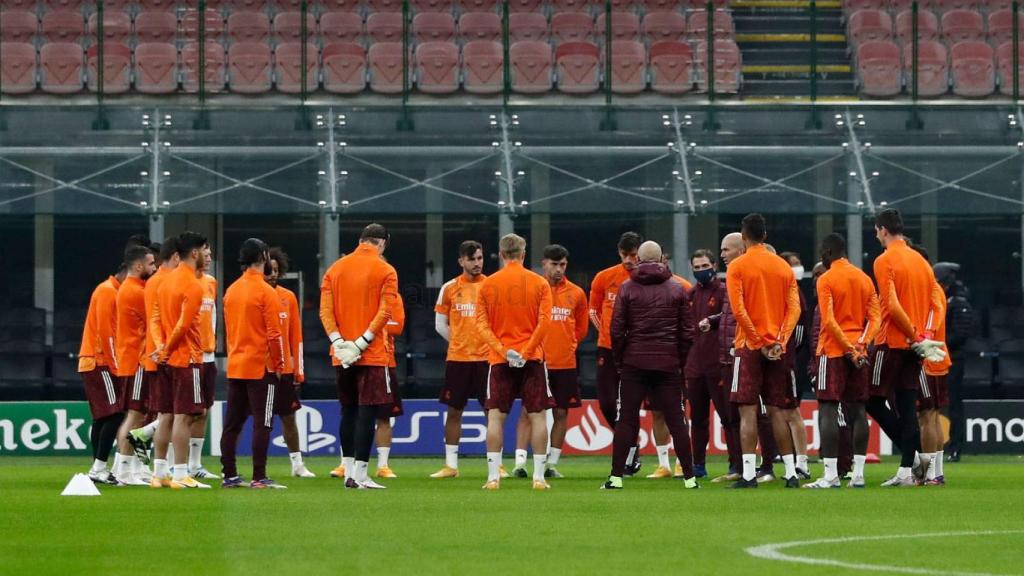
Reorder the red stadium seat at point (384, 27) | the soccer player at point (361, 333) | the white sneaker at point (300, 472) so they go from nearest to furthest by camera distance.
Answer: the soccer player at point (361, 333), the white sneaker at point (300, 472), the red stadium seat at point (384, 27)

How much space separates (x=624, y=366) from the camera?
15.3m

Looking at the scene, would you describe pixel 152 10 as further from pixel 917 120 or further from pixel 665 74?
pixel 917 120

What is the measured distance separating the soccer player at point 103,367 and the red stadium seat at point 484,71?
12731mm

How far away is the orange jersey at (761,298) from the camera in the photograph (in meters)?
14.8

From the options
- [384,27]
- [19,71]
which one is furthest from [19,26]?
[384,27]

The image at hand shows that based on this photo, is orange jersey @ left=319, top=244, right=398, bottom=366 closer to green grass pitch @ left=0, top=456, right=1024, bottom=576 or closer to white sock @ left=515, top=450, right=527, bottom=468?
green grass pitch @ left=0, top=456, right=1024, bottom=576

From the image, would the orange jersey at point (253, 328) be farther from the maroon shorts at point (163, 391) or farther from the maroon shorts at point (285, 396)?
the maroon shorts at point (285, 396)

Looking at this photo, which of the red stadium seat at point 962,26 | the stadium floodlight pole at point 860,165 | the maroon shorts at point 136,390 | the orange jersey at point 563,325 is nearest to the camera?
the maroon shorts at point 136,390

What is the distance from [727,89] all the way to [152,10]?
8.61 m

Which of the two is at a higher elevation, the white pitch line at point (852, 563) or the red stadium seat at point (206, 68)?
the red stadium seat at point (206, 68)

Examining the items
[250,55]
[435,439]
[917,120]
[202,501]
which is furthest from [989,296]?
[202,501]

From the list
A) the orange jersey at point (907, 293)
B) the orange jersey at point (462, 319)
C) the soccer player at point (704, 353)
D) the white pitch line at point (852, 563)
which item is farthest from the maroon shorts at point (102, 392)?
the white pitch line at point (852, 563)

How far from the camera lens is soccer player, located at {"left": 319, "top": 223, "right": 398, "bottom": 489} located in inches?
603

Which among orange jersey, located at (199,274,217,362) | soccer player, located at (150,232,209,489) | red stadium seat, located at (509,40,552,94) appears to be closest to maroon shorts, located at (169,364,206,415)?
soccer player, located at (150,232,209,489)
